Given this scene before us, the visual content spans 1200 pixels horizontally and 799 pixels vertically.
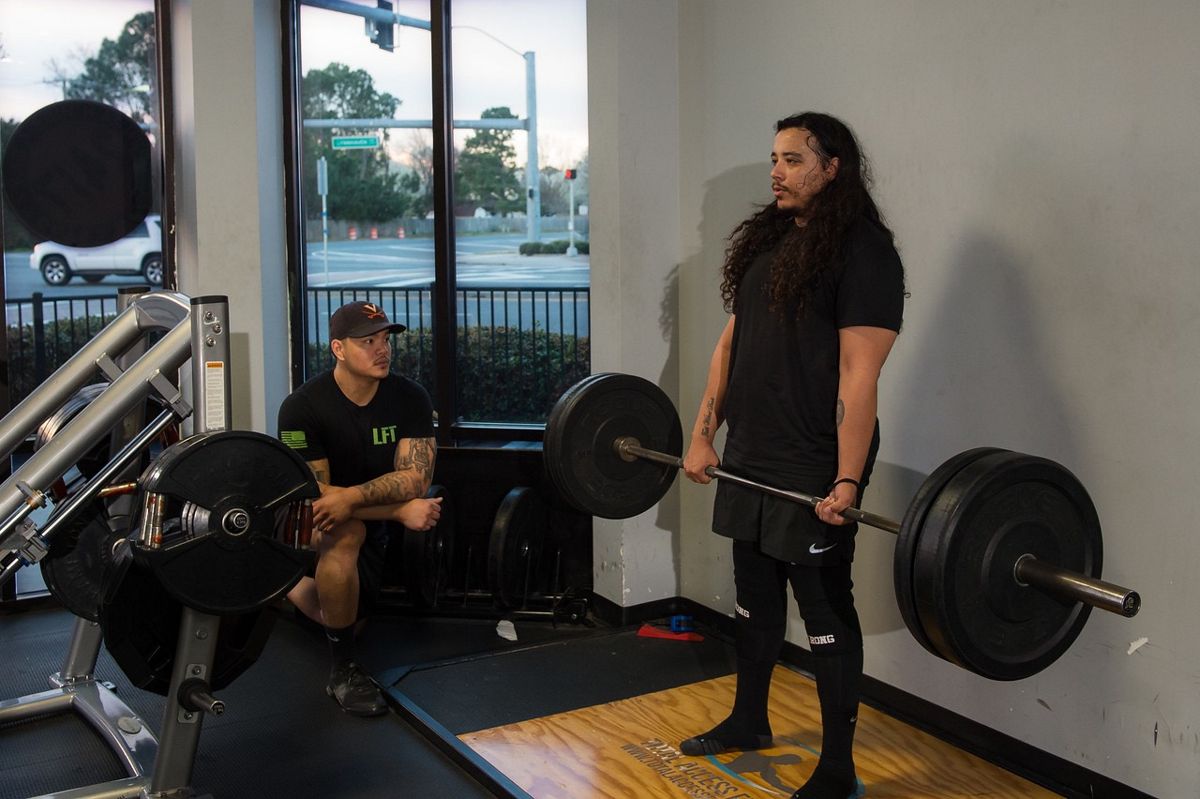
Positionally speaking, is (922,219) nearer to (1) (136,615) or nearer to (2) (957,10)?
(2) (957,10)

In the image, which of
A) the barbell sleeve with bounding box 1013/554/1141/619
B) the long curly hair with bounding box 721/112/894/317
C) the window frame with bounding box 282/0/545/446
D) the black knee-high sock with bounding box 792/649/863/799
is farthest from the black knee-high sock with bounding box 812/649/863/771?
the window frame with bounding box 282/0/545/446

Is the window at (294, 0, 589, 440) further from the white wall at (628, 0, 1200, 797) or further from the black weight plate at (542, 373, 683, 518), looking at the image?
the black weight plate at (542, 373, 683, 518)

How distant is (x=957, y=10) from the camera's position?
246cm

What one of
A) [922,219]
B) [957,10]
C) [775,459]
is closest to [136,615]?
[775,459]

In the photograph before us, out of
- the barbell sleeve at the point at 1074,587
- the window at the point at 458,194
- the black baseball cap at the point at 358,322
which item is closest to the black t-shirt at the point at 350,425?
the black baseball cap at the point at 358,322

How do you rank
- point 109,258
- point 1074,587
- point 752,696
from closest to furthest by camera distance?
point 1074,587 → point 752,696 → point 109,258

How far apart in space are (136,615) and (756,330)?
1.29 m

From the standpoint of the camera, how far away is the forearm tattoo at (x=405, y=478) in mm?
2863

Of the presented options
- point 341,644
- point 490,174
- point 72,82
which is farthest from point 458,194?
point 341,644

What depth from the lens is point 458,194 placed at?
12.5 ft

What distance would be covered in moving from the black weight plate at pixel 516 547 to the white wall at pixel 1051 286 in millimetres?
1040

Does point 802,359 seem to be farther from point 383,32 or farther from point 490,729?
point 383,32

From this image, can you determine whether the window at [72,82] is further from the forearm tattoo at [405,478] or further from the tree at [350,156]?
the forearm tattoo at [405,478]

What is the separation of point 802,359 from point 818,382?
5cm
